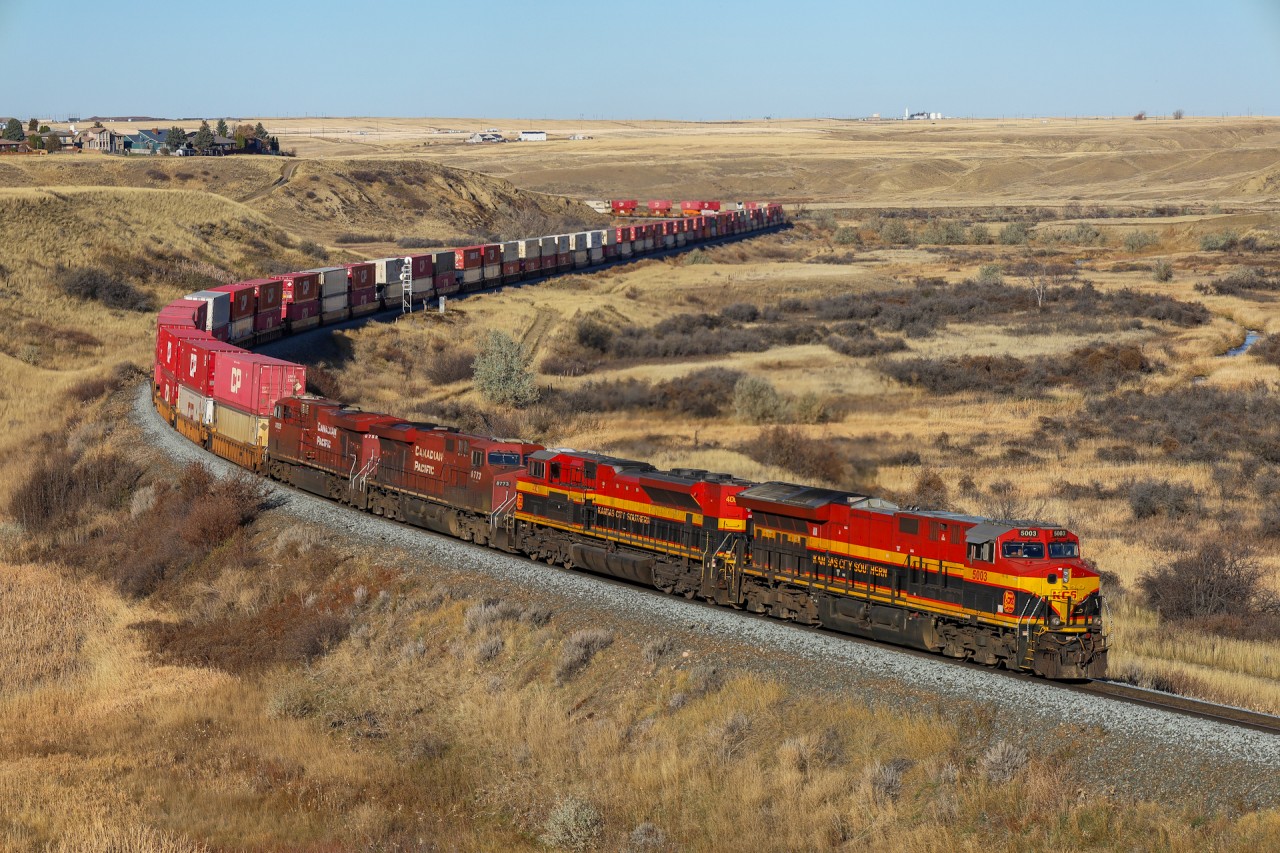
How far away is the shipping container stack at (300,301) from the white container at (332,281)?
0.80 metres

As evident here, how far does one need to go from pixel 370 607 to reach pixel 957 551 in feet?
44.1

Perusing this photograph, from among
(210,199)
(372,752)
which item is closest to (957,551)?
(372,752)

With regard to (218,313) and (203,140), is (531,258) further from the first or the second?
(203,140)

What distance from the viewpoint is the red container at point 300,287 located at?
2559 inches

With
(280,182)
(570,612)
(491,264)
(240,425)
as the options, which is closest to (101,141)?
(280,182)

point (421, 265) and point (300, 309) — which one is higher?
point (421, 265)

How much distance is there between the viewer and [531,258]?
97125mm

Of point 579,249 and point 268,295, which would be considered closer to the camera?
point 268,295

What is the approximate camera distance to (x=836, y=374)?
63.9 m

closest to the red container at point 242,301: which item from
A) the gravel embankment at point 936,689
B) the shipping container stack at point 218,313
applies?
the shipping container stack at point 218,313

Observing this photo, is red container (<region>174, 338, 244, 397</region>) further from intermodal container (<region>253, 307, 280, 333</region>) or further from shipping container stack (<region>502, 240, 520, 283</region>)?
shipping container stack (<region>502, 240, 520, 283</region>)

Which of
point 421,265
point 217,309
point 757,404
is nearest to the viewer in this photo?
point 757,404

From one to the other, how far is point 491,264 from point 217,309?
36.3 metres

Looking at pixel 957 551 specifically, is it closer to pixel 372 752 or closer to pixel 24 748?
pixel 372 752
